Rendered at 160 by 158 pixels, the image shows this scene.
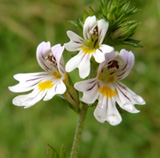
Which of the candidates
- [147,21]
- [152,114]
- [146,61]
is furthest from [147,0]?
[152,114]

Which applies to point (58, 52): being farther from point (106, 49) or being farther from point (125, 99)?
point (125, 99)

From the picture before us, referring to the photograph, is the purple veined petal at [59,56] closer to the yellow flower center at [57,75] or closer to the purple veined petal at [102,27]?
the yellow flower center at [57,75]

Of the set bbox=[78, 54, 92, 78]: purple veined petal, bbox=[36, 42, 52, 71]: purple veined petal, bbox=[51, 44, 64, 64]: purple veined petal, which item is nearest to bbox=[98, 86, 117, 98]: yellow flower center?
bbox=[78, 54, 92, 78]: purple veined petal

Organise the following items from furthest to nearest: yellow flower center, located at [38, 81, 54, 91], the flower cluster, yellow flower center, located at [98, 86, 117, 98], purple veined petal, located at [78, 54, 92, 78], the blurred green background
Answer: the blurred green background → yellow flower center, located at [38, 81, 54, 91] → yellow flower center, located at [98, 86, 117, 98] → the flower cluster → purple veined petal, located at [78, 54, 92, 78]

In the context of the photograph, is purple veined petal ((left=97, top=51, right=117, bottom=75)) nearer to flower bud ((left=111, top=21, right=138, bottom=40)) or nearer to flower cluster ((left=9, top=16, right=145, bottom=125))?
flower cluster ((left=9, top=16, right=145, bottom=125))

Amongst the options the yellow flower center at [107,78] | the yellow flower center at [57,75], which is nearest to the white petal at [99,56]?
the yellow flower center at [107,78]

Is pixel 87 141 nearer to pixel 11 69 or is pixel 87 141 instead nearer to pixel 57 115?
pixel 57 115

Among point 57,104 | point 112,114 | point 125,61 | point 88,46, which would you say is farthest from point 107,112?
point 57,104
